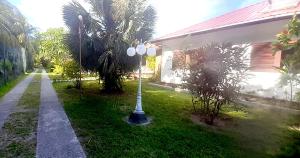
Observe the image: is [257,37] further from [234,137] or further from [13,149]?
[13,149]

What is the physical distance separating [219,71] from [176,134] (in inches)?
78.8

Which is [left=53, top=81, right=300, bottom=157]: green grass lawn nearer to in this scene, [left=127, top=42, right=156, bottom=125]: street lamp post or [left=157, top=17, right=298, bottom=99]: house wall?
[left=127, top=42, right=156, bottom=125]: street lamp post

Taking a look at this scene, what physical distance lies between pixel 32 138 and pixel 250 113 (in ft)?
21.7

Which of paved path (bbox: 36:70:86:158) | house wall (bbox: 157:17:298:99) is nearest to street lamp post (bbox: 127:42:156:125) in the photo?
paved path (bbox: 36:70:86:158)

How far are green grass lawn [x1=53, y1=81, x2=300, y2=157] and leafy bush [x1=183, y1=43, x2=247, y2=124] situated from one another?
965mm

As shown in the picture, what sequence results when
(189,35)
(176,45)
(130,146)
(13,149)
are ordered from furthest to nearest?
(176,45) < (189,35) < (130,146) < (13,149)

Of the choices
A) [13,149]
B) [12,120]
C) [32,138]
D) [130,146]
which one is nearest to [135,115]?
[130,146]

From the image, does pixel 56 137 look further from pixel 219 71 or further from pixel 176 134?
pixel 219 71

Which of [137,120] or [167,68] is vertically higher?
[167,68]

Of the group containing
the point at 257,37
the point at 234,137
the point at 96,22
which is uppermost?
the point at 96,22

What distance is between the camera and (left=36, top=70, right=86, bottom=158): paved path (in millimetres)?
4082

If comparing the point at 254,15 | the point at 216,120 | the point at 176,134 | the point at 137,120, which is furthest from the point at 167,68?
the point at 176,134

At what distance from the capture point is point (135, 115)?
243 inches

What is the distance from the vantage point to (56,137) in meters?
4.88
